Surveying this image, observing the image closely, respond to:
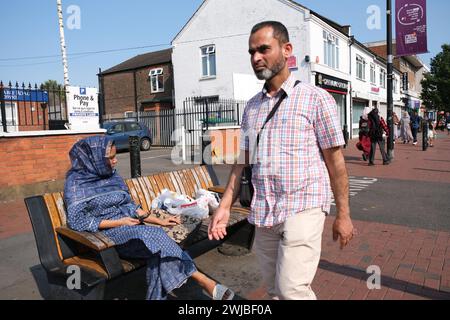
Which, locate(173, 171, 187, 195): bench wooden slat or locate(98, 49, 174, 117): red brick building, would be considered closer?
locate(173, 171, 187, 195): bench wooden slat

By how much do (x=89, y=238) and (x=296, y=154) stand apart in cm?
175

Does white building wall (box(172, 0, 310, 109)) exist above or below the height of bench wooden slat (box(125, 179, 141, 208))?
above

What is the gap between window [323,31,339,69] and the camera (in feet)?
70.7

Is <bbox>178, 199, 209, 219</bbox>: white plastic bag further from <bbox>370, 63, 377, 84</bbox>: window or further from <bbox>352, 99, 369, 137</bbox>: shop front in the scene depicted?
<bbox>370, 63, 377, 84</bbox>: window

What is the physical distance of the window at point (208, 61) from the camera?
22.9 m

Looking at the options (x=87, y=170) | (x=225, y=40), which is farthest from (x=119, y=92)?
(x=87, y=170)

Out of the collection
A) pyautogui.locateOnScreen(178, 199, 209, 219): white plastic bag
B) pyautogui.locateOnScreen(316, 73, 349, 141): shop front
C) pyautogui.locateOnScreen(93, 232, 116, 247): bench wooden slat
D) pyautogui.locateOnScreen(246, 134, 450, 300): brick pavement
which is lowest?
pyautogui.locateOnScreen(246, 134, 450, 300): brick pavement

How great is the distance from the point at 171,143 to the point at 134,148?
16009 millimetres

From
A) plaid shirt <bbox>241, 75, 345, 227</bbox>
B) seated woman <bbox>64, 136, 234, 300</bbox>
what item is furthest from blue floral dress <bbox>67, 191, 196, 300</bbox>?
plaid shirt <bbox>241, 75, 345, 227</bbox>

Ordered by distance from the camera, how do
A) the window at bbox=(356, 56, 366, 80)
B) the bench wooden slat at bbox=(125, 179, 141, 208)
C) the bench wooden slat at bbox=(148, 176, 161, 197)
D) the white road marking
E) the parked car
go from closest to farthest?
1. the bench wooden slat at bbox=(125, 179, 141, 208)
2. the bench wooden slat at bbox=(148, 176, 161, 197)
3. the white road marking
4. the parked car
5. the window at bbox=(356, 56, 366, 80)

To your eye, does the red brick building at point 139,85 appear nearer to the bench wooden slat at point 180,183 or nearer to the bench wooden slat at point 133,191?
the bench wooden slat at point 180,183

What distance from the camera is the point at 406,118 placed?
67.8ft

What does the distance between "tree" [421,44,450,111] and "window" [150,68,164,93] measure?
37768mm

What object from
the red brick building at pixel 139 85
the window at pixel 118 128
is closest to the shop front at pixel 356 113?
the red brick building at pixel 139 85
